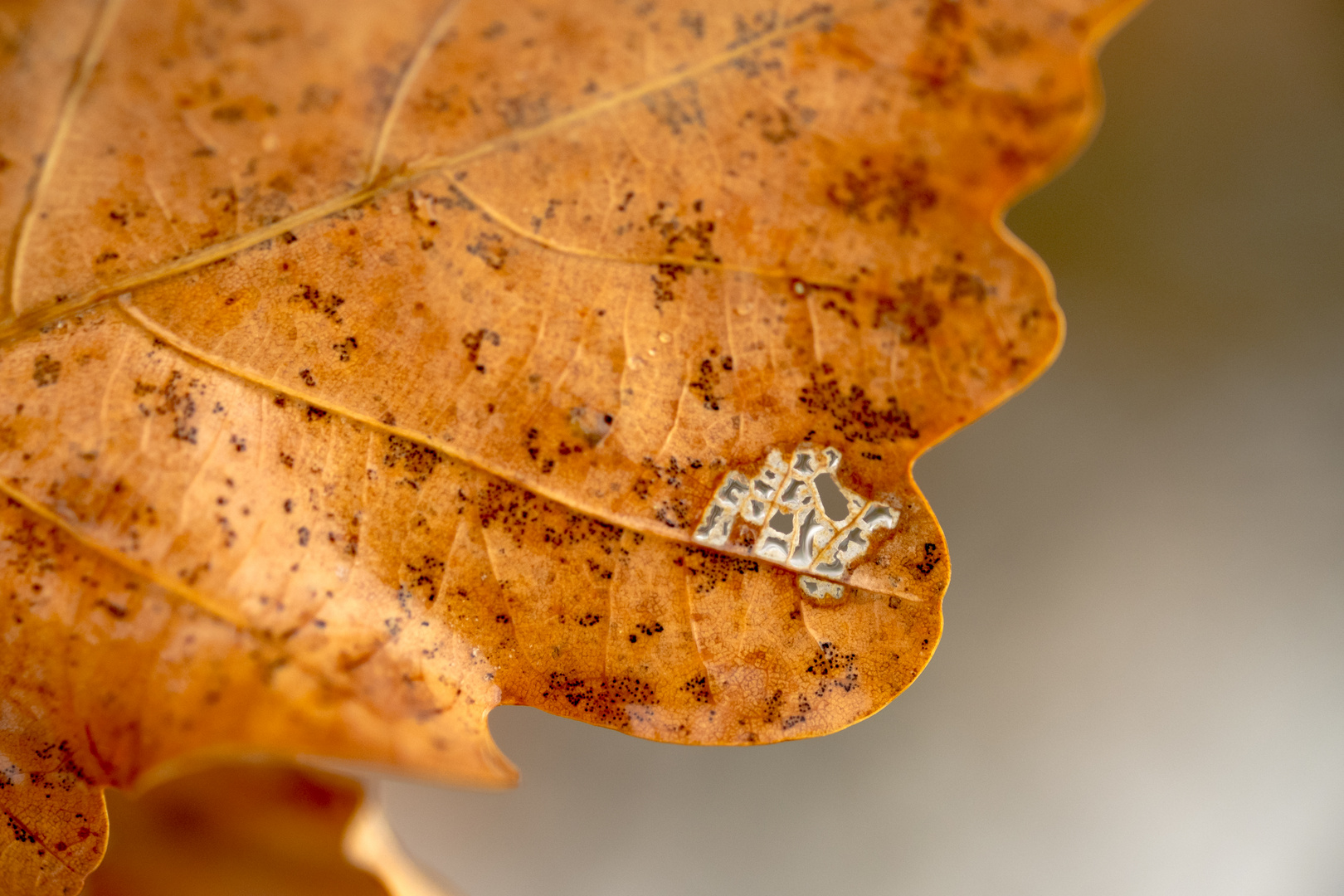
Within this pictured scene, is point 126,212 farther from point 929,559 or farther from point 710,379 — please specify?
point 929,559

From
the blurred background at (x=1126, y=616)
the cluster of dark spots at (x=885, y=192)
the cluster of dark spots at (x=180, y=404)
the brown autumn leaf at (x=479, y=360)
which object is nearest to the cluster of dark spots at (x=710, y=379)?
the brown autumn leaf at (x=479, y=360)

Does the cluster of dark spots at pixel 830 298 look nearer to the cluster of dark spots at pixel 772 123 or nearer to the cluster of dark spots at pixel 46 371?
the cluster of dark spots at pixel 772 123

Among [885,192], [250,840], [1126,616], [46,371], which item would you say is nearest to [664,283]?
[885,192]

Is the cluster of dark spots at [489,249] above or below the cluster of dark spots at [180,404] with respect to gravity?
above

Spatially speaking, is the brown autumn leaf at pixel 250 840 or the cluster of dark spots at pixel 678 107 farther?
the brown autumn leaf at pixel 250 840

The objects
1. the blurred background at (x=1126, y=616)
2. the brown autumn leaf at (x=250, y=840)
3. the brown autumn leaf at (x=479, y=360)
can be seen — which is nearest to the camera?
the brown autumn leaf at (x=479, y=360)
